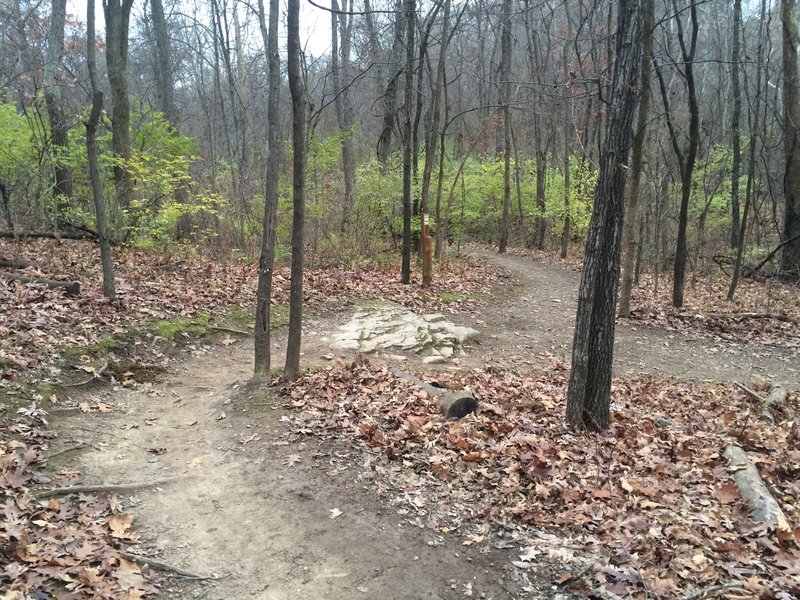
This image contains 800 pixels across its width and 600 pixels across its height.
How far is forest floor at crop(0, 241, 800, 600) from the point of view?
3758 millimetres

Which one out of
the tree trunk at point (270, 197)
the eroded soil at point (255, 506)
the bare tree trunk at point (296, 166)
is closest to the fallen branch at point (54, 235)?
the eroded soil at point (255, 506)

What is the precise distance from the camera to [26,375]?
6.37 meters

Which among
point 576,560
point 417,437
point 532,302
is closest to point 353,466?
point 417,437

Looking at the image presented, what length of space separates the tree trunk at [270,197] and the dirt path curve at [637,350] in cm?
451

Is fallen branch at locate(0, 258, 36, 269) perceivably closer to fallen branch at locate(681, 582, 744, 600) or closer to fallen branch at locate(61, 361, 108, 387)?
fallen branch at locate(61, 361, 108, 387)

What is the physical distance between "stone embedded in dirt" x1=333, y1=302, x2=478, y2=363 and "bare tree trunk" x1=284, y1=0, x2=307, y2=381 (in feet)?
9.61

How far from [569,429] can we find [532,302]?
9.82 metres

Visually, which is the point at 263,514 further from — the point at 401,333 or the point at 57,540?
the point at 401,333

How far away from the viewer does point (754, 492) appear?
4359 mm

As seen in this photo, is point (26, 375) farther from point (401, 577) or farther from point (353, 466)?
point (401, 577)

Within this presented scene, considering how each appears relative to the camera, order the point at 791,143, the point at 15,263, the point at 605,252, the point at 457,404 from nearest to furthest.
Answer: the point at 605,252
the point at 457,404
the point at 15,263
the point at 791,143

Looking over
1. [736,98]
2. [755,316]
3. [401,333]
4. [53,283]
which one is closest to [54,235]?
[53,283]

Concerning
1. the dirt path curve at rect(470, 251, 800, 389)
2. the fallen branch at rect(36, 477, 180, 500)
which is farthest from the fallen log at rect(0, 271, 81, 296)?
the dirt path curve at rect(470, 251, 800, 389)

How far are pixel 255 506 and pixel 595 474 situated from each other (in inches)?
121
